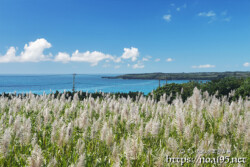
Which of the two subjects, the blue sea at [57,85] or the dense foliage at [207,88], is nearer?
the dense foliage at [207,88]

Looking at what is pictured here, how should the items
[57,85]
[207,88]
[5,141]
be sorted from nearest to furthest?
[5,141], [207,88], [57,85]

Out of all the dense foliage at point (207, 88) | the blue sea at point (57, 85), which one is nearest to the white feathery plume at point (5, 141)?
the dense foliage at point (207, 88)

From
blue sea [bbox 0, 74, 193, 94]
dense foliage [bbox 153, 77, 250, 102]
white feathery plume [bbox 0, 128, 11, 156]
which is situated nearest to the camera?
white feathery plume [bbox 0, 128, 11, 156]

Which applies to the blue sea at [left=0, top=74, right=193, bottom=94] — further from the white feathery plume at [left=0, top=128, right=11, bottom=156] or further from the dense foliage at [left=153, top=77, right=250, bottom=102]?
the white feathery plume at [left=0, top=128, right=11, bottom=156]

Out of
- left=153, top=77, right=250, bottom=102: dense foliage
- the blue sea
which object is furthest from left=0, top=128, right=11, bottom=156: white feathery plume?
the blue sea

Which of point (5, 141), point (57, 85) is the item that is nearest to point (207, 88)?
point (5, 141)

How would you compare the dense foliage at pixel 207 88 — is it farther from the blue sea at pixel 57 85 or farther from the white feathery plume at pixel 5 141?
the white feathery plume at pixel 5 141

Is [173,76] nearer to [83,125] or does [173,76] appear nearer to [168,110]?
[168,110]

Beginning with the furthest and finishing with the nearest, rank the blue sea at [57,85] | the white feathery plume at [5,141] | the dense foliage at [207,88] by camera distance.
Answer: the blue sea at [57,85]
the dense foliage at [207,88]
the white feathery plume at [5,141]

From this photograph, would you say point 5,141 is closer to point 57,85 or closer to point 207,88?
point 207,88

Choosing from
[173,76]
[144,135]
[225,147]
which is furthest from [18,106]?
[173,76]

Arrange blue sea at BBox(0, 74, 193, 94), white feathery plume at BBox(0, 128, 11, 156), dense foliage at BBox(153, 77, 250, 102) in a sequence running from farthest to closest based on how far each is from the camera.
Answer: blue sea at BBox(0, 74, 193, 94), dense foliage at BBox(153, 77, 250, 102), white feathery plume at BBox(0, 128, 11, 156)

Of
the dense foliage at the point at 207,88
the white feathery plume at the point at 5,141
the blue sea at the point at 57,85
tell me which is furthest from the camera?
the blue sea at the point at 57,85

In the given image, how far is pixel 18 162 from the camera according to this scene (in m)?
2.42
